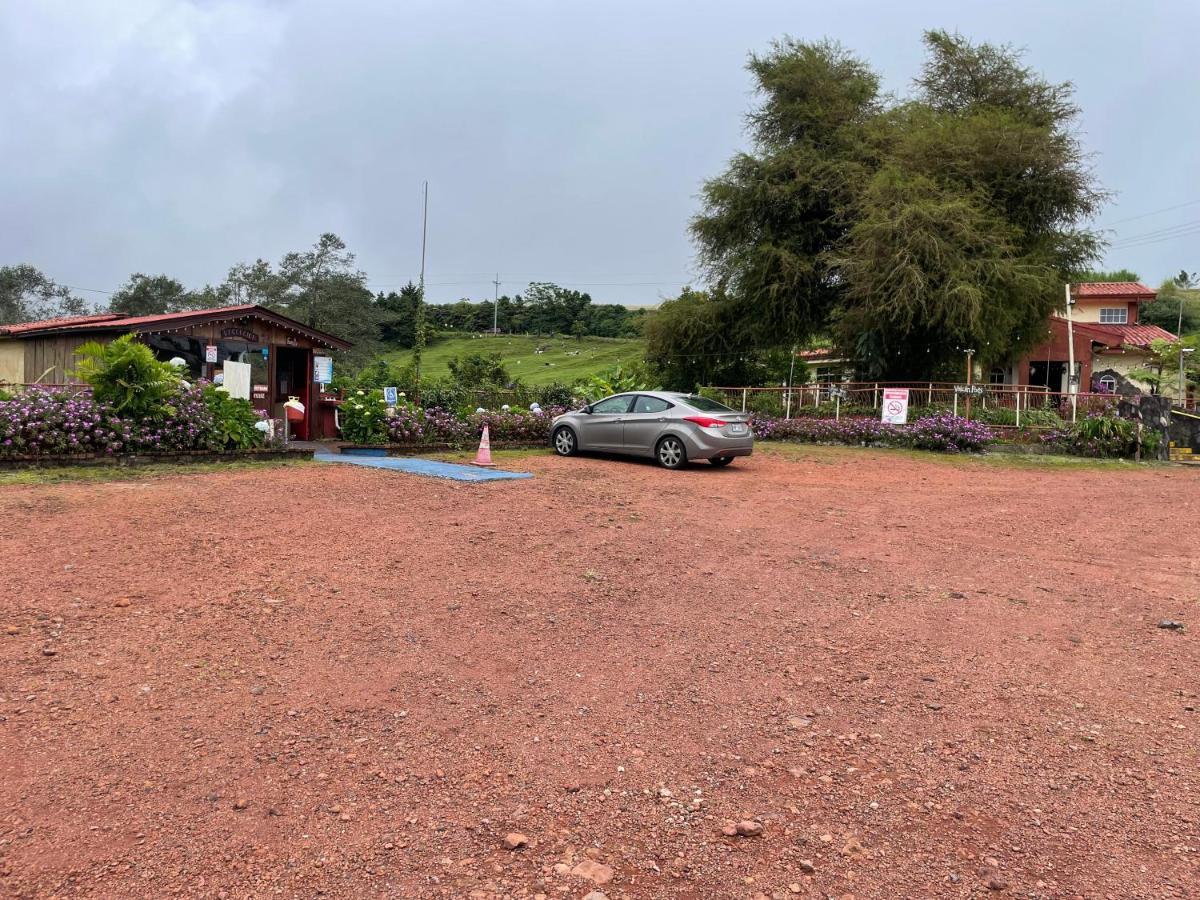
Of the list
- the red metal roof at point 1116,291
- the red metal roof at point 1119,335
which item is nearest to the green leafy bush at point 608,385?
the red metal roof at point 1119,335

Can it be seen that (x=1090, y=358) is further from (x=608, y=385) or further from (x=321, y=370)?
(x=321, y=370)

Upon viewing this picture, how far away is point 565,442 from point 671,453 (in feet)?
8.54

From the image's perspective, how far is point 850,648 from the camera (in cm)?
443

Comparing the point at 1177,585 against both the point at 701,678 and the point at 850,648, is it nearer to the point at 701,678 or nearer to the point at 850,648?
Result: the point at 850,648

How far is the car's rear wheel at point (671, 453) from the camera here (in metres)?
13.4

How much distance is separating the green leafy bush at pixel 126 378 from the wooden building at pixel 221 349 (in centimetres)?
338

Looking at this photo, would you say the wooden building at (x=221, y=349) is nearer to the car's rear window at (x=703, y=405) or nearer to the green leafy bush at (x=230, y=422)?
the green leafy bush at (x=230, y=422)

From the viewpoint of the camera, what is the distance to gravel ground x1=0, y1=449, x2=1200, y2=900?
250 centimetres

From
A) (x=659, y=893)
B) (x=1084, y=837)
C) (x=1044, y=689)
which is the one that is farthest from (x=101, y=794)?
(x=1044, y=689)

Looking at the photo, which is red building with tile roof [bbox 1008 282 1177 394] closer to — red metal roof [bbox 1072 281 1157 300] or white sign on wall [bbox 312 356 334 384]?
red metal roof [bbox 1072 281 1157 300]

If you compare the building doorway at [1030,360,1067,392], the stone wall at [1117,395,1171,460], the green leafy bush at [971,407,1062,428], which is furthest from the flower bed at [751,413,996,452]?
the building doorway at [1030,360,1067,392]

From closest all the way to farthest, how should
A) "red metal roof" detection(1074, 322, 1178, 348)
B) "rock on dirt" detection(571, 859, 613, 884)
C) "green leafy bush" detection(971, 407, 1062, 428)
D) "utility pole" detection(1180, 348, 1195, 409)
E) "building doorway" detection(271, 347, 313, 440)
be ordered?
1. "rock on dirt" detection(571, 859, 613, 884)
2. "building doorway" detection(271, 347, 313, 440)
3. "green leafy bush" detection(971, 407, 1062, 428)
4. "utility pole" detection(1180, 348, 1195, 409)
5. "red metal roof" detection(1074, 322, 1178, 348)

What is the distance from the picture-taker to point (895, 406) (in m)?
20.8

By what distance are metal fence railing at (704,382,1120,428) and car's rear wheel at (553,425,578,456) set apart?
1009cm
